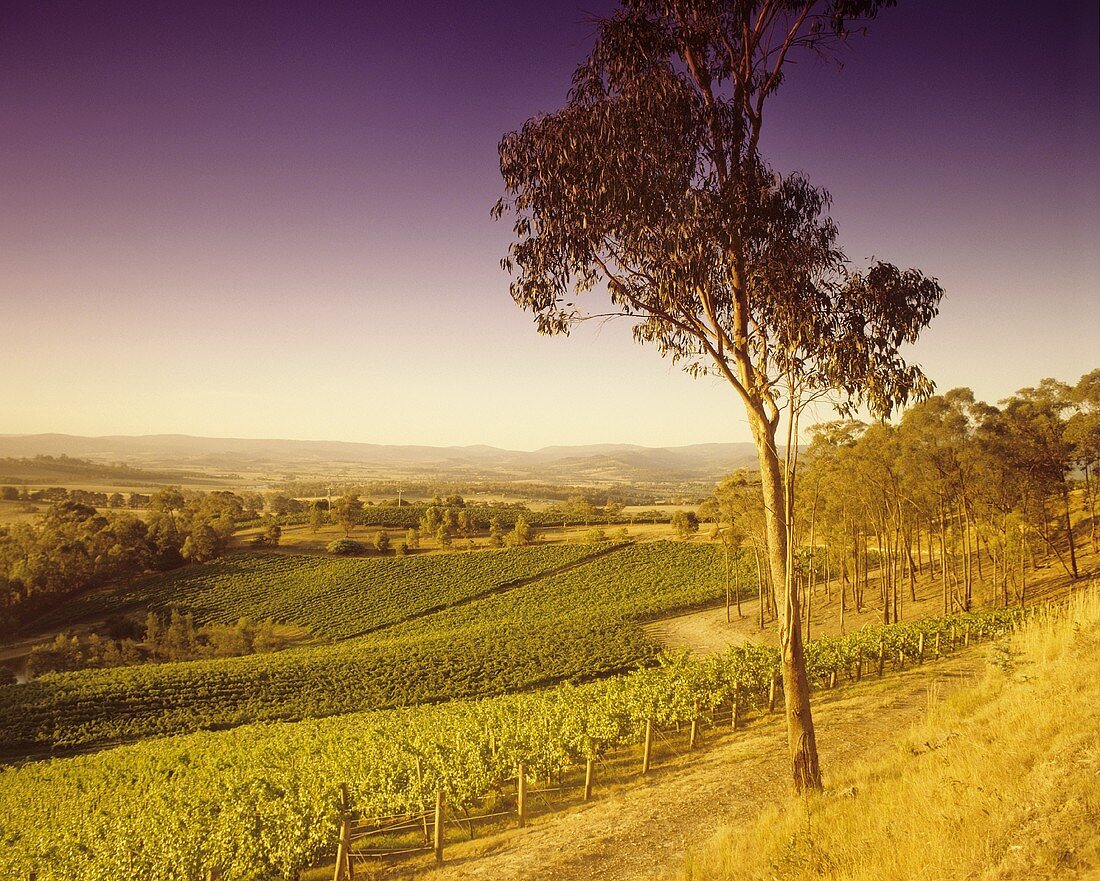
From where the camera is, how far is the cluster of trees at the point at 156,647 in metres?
53.9

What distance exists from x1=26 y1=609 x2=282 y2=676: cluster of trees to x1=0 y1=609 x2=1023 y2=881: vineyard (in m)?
31.3

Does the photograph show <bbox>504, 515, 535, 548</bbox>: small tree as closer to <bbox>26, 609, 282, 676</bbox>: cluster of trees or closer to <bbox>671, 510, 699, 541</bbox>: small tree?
<bbox>671, 510, 699, 541</bbox>: small tree

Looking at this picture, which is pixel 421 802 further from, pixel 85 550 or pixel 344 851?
pixel 85 550

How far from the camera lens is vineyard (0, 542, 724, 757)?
34094mm

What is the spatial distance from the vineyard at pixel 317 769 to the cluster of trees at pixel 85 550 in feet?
198

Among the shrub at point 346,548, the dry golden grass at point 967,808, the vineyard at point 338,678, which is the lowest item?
the vineyard at point 338,678

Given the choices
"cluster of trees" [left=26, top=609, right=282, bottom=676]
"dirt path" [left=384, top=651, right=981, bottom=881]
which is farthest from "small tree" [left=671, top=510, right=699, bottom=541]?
"dirt path" [left=384, top=651, right=981, bottom=881]

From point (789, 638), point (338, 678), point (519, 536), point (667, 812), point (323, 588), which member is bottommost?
point (323, 588)

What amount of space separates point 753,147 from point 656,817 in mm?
12711

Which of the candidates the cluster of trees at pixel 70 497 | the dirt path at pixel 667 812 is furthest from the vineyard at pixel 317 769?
the cluster of trees at pixel 70 497

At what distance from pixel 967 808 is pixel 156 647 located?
228ft

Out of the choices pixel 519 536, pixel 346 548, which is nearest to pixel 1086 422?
pixel 519 536

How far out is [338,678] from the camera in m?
39.1

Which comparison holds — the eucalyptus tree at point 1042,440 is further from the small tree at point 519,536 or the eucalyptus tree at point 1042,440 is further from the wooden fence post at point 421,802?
the small tree at point 519,536
